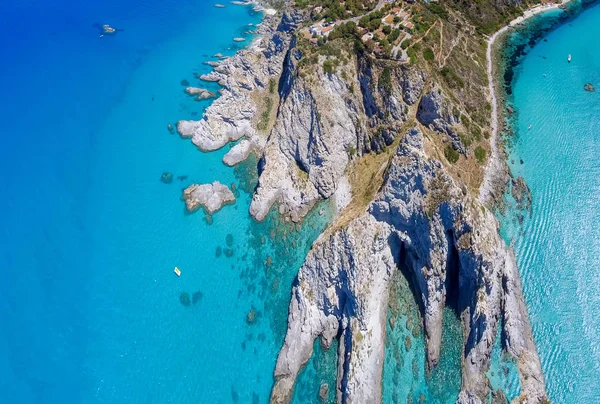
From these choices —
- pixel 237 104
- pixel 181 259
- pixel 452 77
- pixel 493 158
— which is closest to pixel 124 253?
pixel 181 259

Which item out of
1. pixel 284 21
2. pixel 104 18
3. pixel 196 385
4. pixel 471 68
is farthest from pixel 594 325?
pixel 104 18

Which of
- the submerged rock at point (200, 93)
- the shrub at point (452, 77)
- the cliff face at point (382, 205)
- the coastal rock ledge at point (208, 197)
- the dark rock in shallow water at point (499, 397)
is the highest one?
the shrub at point (452, 77)

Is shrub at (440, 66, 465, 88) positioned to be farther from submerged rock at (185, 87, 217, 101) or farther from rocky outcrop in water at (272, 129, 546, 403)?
submerged rock at (185, 87, 217, 101)

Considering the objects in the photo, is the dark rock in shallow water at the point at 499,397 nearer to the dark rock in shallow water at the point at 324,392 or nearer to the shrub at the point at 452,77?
the dark rock in shallow water at the point at 324,392

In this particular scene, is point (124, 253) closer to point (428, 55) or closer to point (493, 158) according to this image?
point (428, 55)

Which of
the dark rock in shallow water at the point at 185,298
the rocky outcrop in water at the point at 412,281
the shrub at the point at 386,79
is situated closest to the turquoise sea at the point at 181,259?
the dark rock in shallow water at the point at 185,298

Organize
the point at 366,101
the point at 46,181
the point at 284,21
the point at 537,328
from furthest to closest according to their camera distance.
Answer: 1. the point at 284,21
2. the point at 46,181
3. the point at 366,101
4. the point at 537,328

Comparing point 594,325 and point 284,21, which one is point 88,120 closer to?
point 284,21
